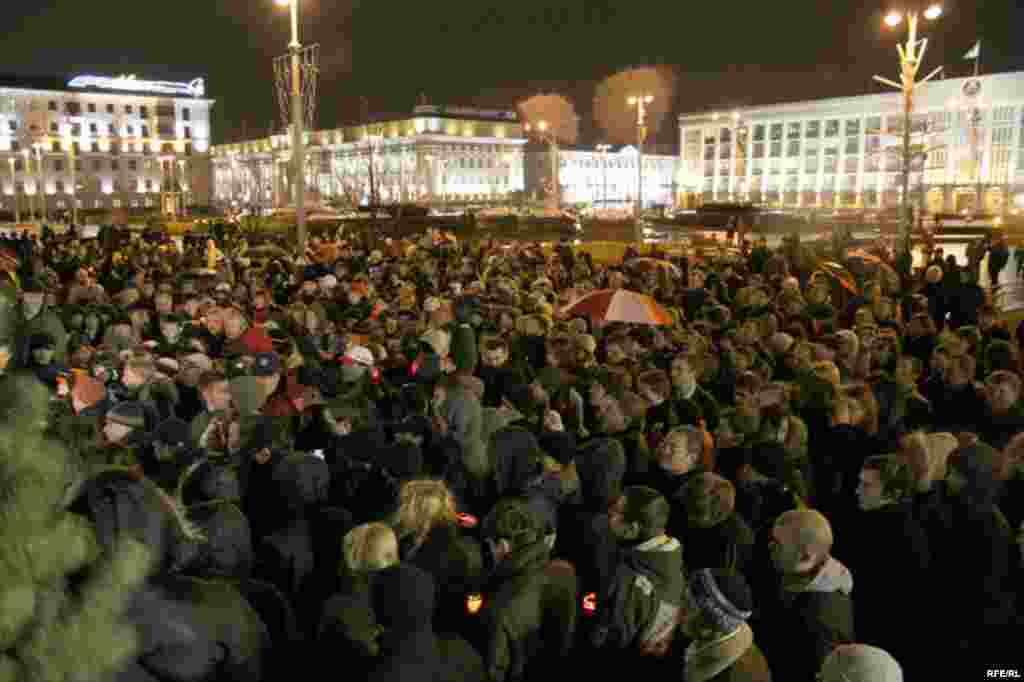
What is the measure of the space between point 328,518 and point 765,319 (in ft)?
17.9

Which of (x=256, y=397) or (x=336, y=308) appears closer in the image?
(x=256, y=397)

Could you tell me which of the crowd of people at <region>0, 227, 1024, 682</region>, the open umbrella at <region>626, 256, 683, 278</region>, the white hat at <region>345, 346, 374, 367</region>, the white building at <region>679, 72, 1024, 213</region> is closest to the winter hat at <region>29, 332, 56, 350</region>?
the crowd of people at <region>0, 227, 1024, 682</region>

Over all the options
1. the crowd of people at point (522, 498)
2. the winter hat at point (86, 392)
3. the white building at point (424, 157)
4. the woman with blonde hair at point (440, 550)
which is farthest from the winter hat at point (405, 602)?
the white building at point (424, 157)

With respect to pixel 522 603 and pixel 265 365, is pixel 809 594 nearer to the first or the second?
pixel 522 603

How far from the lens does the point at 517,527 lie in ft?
11.1

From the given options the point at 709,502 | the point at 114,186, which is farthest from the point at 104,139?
the point at 709,502

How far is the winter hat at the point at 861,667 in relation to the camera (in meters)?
2.46

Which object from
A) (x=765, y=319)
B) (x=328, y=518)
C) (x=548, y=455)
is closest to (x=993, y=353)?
Result: (x=765, y=319)

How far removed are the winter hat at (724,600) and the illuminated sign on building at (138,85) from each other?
117487 millimetres

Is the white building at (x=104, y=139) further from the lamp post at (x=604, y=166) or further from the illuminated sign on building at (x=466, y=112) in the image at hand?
the lamp post at (x=604, y=166)

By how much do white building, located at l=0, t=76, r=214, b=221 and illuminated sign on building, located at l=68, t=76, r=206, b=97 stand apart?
0.12 m

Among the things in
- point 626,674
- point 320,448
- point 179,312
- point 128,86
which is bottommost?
point 626,674

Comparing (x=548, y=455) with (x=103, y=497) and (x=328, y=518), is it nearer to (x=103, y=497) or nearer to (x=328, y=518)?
(x=328, y=518)

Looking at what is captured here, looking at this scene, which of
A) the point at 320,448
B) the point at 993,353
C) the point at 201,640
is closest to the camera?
the point at 201,640
